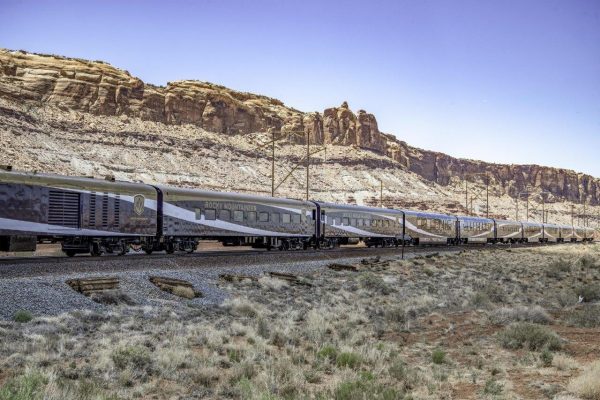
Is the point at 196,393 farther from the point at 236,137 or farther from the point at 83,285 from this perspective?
the point at 236,137

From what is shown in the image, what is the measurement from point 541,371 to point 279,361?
13.9ft

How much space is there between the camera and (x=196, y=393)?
291 inches

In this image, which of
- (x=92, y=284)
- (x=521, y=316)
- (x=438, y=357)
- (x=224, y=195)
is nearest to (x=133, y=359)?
(x=438, y=357)

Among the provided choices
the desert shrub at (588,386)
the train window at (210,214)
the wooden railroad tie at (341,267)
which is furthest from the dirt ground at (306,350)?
the train window at (210,214)

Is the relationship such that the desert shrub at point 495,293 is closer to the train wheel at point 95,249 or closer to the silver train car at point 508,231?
the train wheel at point 95,249

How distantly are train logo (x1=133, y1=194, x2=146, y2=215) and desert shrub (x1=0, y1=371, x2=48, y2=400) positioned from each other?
638 inches

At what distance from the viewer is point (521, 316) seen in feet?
45.1

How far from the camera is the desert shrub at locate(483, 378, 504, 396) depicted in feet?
25.8

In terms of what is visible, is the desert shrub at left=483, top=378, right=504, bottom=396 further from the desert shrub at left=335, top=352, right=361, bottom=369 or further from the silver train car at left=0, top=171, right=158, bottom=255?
the silver train car at left=0, top=171, right=158, bottom=255

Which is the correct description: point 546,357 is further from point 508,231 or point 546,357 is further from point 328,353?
point 508,231

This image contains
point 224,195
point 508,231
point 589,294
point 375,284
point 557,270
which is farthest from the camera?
point 508,231

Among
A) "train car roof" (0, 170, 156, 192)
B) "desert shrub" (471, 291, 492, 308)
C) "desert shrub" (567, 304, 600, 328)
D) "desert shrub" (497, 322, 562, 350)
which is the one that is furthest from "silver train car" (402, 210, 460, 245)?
"desert shrub" (497, 322, 562, 350)

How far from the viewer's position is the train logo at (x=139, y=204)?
23031 millimetres

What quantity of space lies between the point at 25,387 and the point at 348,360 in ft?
15.6
